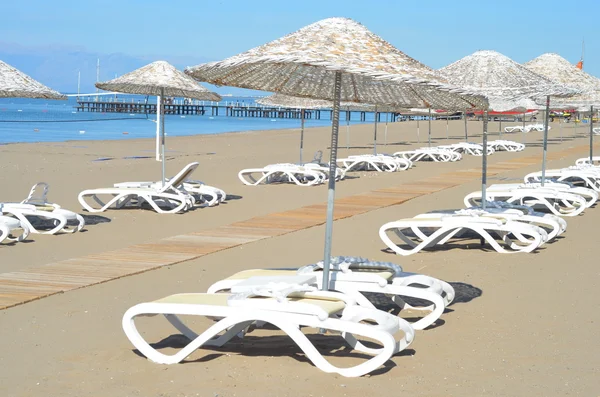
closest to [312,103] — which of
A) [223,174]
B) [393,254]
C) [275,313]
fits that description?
[223,174]

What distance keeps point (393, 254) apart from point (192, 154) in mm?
15074

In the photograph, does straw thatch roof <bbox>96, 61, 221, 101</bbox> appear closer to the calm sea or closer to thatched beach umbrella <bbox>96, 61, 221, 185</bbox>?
thatched beach umbrella <bbox>96, 61, 221, 185</bbox>

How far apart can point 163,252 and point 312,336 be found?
2.71 metres

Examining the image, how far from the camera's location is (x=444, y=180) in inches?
551


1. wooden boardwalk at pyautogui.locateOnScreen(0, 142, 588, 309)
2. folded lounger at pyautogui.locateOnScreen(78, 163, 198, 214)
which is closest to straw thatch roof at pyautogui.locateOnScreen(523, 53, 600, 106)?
wooden boardwalk at pyautogui.locateOnScreen(0, 142, 588, 309)

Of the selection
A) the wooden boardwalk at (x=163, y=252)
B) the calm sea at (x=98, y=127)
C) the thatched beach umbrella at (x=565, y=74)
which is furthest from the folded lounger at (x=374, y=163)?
the calm sea at (x=98, y=127)

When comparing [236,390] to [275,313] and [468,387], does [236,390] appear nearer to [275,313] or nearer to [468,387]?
[275,313]

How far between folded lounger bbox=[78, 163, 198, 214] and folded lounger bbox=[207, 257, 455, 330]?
5100mm

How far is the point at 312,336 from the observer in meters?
4.75

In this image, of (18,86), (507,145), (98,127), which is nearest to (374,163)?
(18,86)

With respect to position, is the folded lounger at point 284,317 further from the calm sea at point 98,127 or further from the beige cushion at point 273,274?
the calm sea at point 98,127

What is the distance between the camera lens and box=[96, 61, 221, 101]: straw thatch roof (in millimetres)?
11758

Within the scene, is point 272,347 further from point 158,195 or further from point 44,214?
point 158,195

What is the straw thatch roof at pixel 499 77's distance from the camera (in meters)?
7.98
